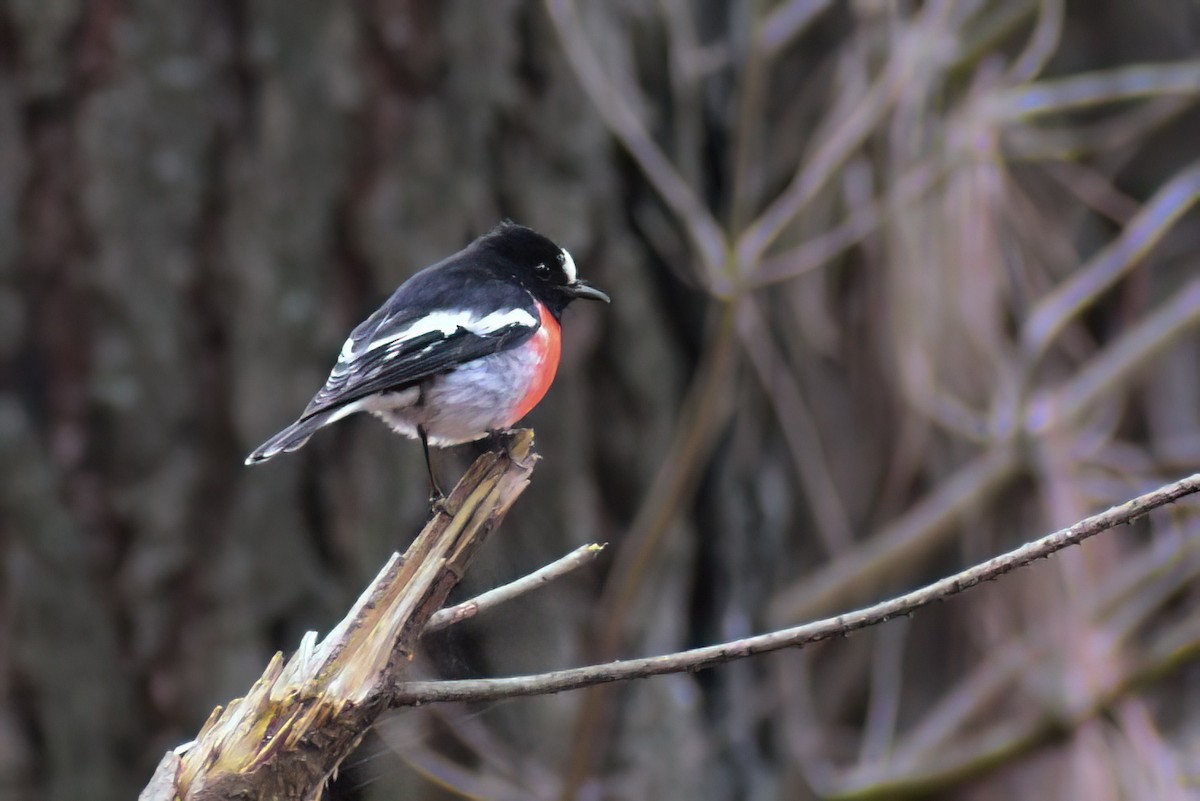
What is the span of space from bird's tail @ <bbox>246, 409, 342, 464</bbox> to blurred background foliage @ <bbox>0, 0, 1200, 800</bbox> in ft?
1.73

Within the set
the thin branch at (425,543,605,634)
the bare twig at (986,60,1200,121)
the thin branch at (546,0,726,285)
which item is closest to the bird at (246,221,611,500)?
the thin branch at (546,0,726,285)

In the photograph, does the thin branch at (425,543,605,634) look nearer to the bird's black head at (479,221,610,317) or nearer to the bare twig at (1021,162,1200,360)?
the bird's black head at (479,221,610,317)

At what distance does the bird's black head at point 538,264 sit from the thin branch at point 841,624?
1880 mm

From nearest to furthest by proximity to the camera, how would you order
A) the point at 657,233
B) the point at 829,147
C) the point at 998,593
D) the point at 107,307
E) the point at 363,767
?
the point at 363,767 < the point at 107,307 < the point at 829,147 < the point at 657,233 < the point at 998,593

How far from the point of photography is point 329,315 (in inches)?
158

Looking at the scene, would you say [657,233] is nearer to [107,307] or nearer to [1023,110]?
[1023,110]

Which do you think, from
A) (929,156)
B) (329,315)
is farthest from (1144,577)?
(329,315)

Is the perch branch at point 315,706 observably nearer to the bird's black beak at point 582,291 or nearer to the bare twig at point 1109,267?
the bird's black beak at point 582,291

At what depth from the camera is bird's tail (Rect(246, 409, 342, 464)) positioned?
2.36 metres

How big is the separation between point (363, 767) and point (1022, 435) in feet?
9.07

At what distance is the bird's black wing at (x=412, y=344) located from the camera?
9.09 feet

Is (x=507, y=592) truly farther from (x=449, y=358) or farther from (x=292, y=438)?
(x=449, y=358)

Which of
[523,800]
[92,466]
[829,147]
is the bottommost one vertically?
→ [523,800]

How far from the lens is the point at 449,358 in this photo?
3.01 meters
